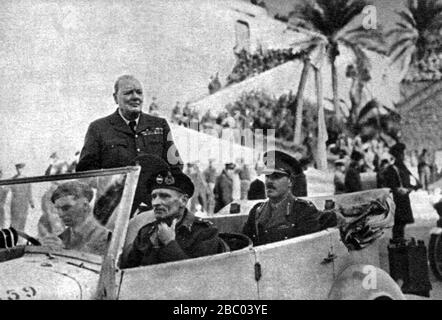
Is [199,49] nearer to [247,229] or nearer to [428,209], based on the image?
[247,229]

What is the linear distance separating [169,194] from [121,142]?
2.41 feet

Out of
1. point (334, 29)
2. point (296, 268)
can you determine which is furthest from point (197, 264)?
point (334, 29)

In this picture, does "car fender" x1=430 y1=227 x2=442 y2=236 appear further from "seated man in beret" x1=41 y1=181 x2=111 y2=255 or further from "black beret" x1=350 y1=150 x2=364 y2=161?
"seated man in beret" x1=41 y1=181 x2=111 y2=255

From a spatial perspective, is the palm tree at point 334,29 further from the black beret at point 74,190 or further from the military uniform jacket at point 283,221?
the black beret at point 74,190

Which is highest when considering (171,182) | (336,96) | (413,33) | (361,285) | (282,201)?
(413,33)

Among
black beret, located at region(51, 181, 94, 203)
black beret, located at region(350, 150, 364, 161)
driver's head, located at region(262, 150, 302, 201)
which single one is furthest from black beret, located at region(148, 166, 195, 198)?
black beret, located at region(350, 150, 364, 161)

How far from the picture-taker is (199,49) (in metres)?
4.77

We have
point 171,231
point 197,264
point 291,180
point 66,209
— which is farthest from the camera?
point 291,180

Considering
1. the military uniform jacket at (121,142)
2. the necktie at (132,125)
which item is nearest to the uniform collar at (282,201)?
the military uniform jacket at (121,142)

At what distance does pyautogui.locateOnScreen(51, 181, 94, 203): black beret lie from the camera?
3.91m

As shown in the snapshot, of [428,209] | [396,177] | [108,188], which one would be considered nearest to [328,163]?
[396,177]

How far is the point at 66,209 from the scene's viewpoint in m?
3.95

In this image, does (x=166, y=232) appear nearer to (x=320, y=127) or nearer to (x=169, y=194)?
(x=169, y=194)

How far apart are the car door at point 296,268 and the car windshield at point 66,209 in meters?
1.03
